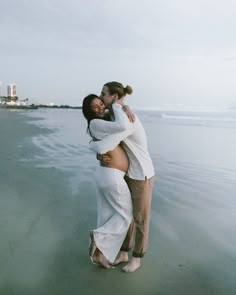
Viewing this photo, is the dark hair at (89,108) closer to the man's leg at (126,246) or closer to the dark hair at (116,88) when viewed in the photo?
the dark hair at (116,88)

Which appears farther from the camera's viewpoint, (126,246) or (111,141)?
(126,246)

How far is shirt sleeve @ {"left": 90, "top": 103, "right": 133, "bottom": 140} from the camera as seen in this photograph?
316cm

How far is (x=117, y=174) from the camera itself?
338cm

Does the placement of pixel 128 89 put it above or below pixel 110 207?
above

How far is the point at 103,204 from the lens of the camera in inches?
139

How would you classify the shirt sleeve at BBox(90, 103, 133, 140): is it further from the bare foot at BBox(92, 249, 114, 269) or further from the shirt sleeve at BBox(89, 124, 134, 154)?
the bare foot at BBox(92, 249, 114, 269)

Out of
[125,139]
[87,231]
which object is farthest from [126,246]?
[125,139]

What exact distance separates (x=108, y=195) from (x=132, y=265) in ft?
2.42

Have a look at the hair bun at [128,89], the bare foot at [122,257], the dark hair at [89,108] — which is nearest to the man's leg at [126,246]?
the bare foot at [122,257]

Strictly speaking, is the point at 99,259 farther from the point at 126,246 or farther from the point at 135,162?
the point at 135,162

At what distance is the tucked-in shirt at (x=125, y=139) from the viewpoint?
319cm

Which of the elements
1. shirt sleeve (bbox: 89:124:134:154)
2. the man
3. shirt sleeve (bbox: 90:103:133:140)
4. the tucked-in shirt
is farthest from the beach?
shirt sleeve (bbox: 90:103:133:140)

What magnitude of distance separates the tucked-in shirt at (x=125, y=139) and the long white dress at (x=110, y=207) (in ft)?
0.03

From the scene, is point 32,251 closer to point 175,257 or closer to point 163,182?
point 175,257
